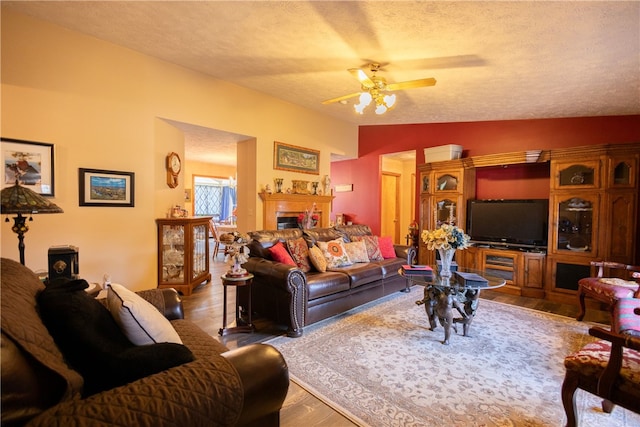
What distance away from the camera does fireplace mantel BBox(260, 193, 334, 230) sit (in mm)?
5395

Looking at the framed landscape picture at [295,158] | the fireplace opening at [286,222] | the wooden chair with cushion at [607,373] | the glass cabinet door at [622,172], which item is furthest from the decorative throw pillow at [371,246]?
the glass cabinet door at [622,172]

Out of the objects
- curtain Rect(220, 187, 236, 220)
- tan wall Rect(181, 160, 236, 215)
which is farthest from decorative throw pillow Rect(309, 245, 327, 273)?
curtain Rect(220, 187, 236, 220)

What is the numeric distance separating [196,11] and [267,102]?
98.1 inches

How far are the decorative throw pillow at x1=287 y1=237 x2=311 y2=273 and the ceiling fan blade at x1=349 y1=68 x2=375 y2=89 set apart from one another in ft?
6.30

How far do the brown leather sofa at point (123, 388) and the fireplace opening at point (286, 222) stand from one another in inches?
175

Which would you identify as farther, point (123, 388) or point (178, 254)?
point (178, 254)

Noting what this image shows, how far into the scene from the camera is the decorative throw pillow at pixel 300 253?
3.47 meters

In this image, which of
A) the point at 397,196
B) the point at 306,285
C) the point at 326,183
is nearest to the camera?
the point at 306,285

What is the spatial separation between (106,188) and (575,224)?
598 centimetres

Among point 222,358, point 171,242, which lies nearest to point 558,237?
point 222,358

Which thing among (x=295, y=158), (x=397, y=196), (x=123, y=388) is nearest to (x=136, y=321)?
(x=123, y=388)

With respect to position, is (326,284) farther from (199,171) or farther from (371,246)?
(199,171)

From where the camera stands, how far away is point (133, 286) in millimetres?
3957

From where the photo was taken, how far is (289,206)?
5711 millimetres
